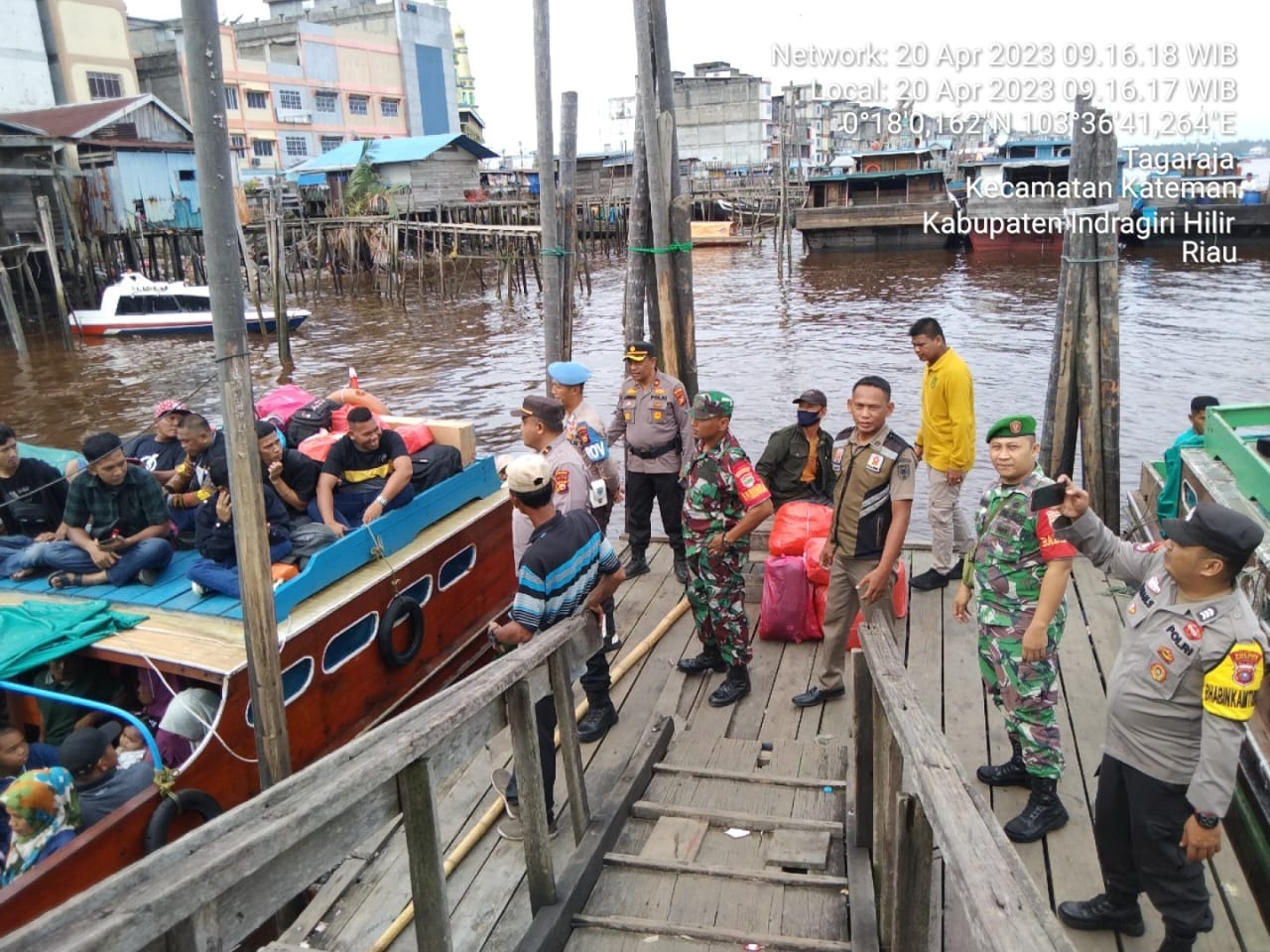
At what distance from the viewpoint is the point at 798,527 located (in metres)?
6.09

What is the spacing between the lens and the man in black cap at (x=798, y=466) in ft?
21.2

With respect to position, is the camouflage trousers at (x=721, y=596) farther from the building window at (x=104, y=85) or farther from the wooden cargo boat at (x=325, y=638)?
the building window at (x=104, y=85)

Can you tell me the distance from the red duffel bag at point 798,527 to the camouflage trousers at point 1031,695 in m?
2.01

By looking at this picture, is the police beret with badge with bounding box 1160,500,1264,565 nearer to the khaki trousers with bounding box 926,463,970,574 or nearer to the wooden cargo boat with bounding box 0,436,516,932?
the khaki trousers with bounding box 926,463,970,574

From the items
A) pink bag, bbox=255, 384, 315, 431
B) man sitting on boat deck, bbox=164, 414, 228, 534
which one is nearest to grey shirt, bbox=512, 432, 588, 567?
man sitting on boat deck, bbox=164, 414, 228, 534

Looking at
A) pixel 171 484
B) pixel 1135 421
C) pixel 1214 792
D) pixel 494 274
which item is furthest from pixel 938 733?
pixel 494 274

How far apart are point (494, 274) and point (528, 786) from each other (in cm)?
3642

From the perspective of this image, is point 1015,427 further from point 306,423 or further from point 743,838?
point 306,423

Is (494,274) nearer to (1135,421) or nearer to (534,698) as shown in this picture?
(1135,421)

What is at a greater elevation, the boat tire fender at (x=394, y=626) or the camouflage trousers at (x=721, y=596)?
the camouflage trousers at (x=721, y=596)

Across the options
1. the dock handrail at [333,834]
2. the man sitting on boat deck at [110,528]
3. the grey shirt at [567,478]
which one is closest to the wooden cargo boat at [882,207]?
the grey shirt at [567,478]

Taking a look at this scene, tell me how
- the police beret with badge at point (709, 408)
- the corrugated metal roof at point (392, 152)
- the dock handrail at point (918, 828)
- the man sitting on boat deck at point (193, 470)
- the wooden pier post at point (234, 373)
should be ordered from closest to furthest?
the dock handrail at point (918, 828) → the wooden pier post at point (234, 373) → the police beret with badge at point (709, 408) → the man sitting on boat deck at point (193, 470) → the corrugated metal roof at point (392, 152)

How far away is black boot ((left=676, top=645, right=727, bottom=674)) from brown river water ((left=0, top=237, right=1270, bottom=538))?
5109 millimetres

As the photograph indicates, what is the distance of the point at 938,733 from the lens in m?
2.64
